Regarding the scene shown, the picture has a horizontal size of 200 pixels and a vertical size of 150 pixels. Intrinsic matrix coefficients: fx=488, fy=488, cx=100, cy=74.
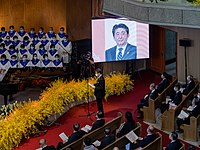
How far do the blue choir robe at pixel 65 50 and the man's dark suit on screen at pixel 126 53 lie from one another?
5.66 ft

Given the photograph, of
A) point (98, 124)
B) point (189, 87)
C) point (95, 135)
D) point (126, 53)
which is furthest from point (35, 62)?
point (95, 135)

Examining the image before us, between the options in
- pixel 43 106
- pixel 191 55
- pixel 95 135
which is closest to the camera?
pixel 95 135

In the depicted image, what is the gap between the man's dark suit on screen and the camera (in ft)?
56.6

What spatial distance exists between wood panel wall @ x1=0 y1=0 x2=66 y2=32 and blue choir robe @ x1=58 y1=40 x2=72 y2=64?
136 cm

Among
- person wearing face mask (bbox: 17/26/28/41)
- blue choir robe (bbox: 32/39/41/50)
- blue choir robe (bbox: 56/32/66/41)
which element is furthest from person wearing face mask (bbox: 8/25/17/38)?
blue choir robe (bbox: 56/32/66/41)

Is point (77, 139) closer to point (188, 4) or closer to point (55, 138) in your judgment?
point (55, 138)

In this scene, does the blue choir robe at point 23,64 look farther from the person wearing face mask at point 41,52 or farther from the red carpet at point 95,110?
the red carpet at point 95,110

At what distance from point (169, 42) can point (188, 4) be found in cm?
690

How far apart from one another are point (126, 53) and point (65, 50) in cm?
236

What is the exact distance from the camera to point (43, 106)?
43.4 ft

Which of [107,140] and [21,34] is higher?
[21,34]

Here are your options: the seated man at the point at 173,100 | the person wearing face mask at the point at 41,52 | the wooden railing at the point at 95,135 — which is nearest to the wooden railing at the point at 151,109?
the seated man at the point at 173,100

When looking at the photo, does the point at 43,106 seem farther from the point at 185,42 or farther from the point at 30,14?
the point at 30,14

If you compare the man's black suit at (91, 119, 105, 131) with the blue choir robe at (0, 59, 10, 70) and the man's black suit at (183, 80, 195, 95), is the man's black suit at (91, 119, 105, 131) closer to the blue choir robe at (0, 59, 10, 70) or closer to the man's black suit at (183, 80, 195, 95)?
the man's black suit at (183, 80, 195, 95)
